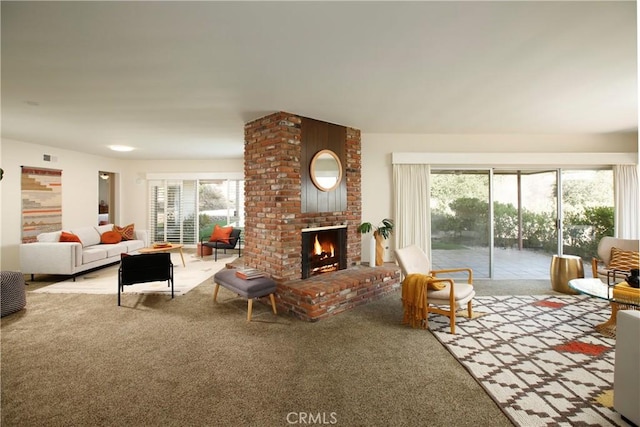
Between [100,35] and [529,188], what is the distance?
258 inches

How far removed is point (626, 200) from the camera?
17.5 ft

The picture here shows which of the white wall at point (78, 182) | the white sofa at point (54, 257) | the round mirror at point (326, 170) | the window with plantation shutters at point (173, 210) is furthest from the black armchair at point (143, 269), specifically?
the window with plantation shutters at point (173, 210)

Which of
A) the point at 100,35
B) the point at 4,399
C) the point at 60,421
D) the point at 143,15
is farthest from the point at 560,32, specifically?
the point at 4,399

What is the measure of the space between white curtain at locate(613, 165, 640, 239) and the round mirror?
16.8 ft

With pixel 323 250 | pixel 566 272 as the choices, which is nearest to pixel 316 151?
pixel 323 250

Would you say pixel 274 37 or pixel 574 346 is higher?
pixel 274 37

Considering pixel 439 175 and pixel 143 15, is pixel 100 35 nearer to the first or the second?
pixel 143 15

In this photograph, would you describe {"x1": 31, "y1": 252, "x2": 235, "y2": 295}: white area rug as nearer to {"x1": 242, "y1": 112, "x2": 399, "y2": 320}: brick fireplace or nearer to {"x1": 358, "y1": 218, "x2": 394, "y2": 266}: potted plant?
{"x1": 242, "y1": 112, "x2": 399, "y2": 320}: brick fireplace

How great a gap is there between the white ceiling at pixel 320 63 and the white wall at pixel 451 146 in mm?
703

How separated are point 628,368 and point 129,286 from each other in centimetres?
604

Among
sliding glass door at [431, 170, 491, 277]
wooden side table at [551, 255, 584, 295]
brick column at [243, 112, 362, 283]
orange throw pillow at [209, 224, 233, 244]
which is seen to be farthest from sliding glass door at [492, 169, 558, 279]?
orange throw pillow at [209, 224, 233, 244]

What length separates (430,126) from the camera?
4887 mm

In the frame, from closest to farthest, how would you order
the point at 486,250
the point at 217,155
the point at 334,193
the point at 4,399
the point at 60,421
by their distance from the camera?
the point at 60,421
the point at 4,399
the point at 334,193
the point at 486,250
the point at 217,155

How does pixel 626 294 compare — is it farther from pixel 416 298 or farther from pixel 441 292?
pixel 416 298
